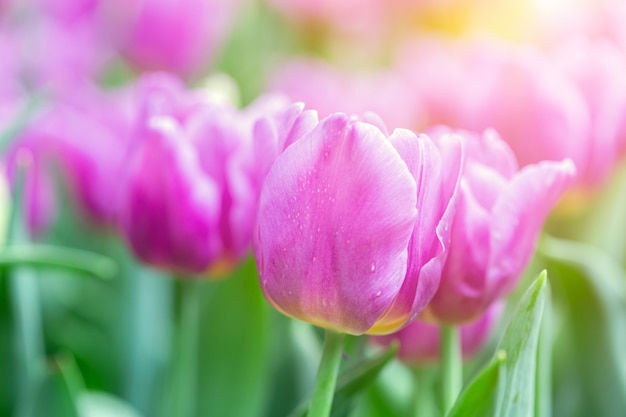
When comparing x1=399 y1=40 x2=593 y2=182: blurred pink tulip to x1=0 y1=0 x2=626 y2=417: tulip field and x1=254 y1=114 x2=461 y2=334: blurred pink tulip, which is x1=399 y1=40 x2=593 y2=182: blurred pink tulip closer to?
x1=0 y1=0 x2=626 y2=417: tulip field

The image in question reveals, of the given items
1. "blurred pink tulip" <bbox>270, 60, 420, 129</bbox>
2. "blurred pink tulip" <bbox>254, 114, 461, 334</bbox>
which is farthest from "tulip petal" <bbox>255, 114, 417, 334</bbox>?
"blurred pink tulip" <bbox>270, 60, 420, 129</bbox>

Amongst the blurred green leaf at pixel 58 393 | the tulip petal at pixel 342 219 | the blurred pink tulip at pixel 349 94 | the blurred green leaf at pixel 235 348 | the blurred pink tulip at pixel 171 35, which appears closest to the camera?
the tulip petal at pixel 342 219

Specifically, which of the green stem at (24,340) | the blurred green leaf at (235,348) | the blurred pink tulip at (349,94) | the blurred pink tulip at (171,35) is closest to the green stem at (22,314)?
the green stem at (24,340)

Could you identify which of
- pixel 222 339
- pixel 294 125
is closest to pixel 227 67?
pixel 222 339

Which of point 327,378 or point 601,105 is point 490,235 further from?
point 601,105

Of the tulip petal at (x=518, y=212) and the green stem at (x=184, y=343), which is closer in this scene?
the tulip petal at (x=518, y=212)

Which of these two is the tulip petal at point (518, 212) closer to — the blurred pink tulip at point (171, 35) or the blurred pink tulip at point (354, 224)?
the blurred pink tulip at point (354, 224)

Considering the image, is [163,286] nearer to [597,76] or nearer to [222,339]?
[222,339]
